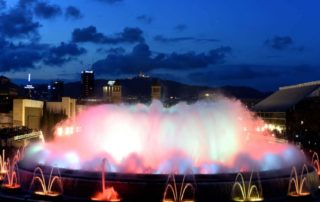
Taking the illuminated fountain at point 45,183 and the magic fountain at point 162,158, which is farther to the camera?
the illuminated fountain at point 45,183

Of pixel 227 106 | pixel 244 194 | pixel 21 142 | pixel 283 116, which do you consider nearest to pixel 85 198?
pixel 244 194

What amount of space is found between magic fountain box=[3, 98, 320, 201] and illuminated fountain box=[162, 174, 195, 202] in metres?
0.05

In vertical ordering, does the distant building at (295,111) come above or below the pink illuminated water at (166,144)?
above

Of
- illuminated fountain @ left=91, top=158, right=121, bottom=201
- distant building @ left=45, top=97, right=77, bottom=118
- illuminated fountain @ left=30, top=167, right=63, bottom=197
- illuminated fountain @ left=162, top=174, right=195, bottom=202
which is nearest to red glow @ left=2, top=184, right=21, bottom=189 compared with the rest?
illuminated fountain @ left=30, top=167, right=63, bottom=197

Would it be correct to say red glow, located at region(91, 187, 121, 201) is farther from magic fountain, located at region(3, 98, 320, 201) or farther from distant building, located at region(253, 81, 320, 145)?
distant building, located at region(253, 81, 320, 145)

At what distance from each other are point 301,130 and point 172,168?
2238 inches

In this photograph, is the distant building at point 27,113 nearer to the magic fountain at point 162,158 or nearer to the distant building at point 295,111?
the distant building at point 295,111

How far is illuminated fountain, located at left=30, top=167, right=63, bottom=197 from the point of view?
90.4 feet

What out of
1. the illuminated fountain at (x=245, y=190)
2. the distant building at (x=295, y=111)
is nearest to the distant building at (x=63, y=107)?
the distant building at (x=295, y=111)

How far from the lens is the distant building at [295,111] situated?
265 ft

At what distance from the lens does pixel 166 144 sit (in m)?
33.7

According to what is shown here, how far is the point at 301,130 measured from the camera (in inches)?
3258

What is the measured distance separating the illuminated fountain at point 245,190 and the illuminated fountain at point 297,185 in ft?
6.27

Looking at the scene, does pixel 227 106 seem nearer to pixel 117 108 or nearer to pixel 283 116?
pixel 117 108
